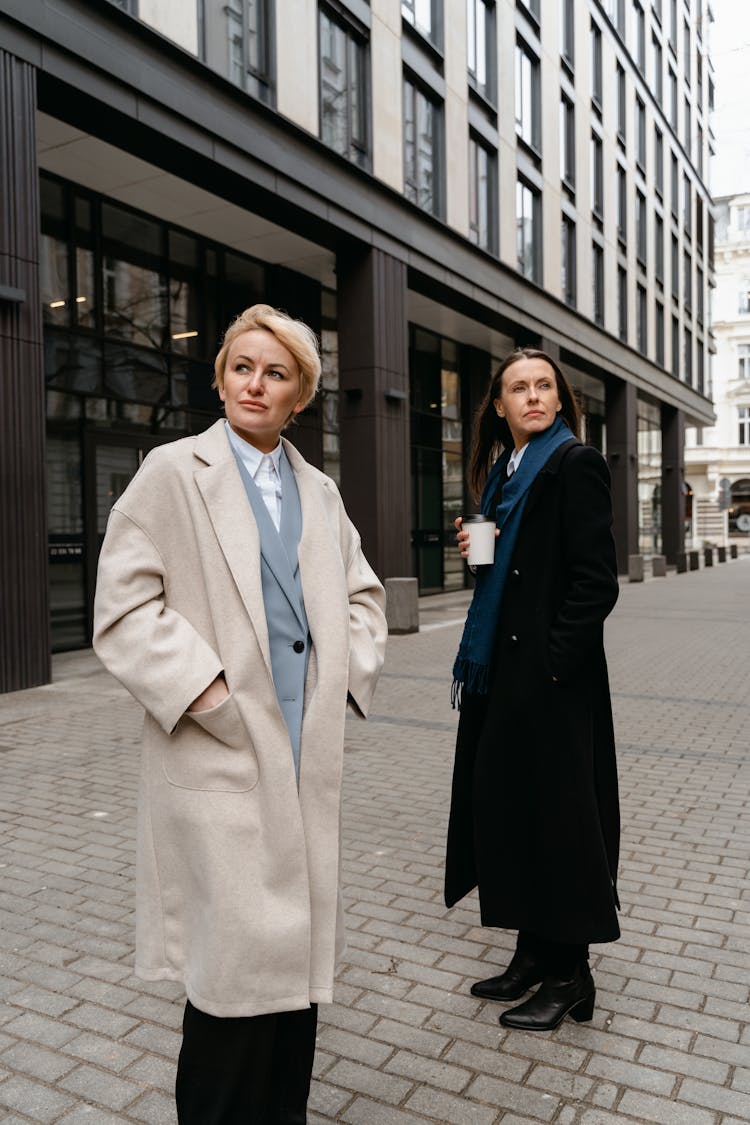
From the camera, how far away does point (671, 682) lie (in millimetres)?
9258

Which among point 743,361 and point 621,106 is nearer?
point 621,106

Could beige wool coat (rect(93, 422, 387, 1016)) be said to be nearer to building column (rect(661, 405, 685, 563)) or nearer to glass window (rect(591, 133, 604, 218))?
glass window (rect(591, 133, 604, 218))

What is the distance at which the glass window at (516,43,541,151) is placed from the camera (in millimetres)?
20359

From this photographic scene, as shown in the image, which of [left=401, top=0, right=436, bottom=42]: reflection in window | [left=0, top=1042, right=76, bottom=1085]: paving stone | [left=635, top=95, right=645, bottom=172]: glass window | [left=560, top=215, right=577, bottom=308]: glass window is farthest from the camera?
[left=635, top=95, right=645, bottom=172]: glass window

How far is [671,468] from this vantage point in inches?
1303

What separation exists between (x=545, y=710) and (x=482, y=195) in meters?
17.6

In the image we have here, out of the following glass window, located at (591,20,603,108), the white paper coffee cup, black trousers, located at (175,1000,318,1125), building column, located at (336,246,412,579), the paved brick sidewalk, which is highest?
glass window, located at (591,20,603,108)

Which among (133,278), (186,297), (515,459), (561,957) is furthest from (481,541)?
(186,297)

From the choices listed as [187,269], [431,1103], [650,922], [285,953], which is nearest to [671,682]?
[650,922]

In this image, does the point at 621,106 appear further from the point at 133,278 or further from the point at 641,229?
the point at 133,278

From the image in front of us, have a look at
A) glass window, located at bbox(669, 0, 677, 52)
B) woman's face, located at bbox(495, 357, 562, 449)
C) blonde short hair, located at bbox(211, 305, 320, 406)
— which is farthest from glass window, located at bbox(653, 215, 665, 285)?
blonde short hair, located at bbox(211, 305, 320, 406)

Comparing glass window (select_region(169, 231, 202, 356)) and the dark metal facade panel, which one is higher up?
the dark metal facade panel

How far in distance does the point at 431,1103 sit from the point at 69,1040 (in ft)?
3.65

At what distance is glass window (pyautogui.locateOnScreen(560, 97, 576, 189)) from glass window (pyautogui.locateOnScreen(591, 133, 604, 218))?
1681 millimetres
